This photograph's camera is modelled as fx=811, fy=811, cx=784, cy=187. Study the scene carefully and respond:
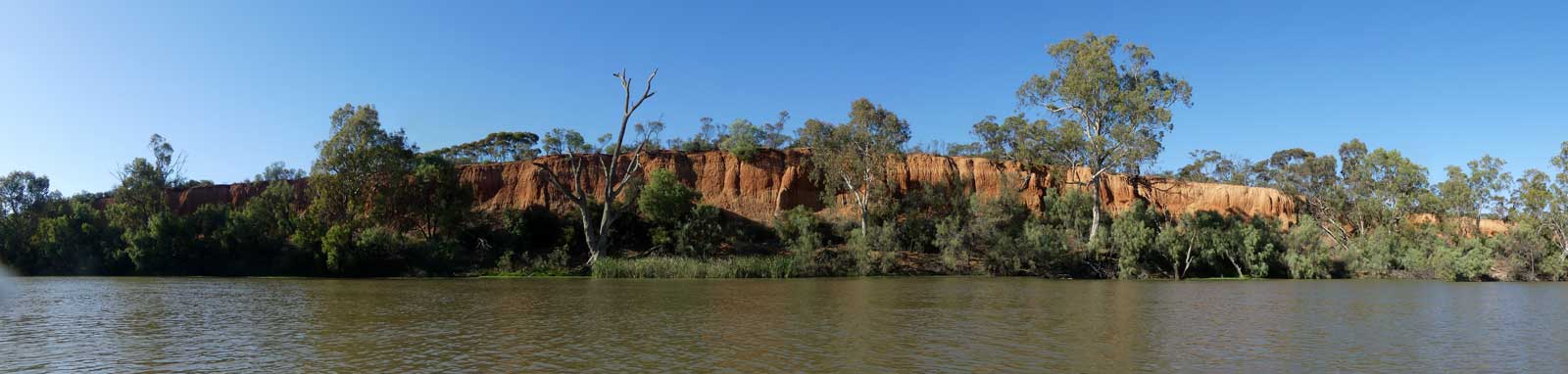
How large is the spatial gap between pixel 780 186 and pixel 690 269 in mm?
16609

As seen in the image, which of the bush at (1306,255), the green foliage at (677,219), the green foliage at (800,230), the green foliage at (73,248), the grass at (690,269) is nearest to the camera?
the grass at (690,269)

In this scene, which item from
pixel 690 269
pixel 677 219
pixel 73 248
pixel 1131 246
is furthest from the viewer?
pixel 677 219

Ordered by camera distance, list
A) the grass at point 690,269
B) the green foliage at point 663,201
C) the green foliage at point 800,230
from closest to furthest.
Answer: the grass at point 690,269 < the green foliage at point 800,230 < the green foliage at point 663,201

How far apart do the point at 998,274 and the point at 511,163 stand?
3080cm

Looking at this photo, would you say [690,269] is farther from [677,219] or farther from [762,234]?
[762,234]

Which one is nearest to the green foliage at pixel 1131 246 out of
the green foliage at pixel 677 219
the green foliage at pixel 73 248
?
the green foliage at pixel 677 219

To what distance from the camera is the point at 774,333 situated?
1377 cm

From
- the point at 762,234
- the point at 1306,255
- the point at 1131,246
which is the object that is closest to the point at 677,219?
the point at 762,234

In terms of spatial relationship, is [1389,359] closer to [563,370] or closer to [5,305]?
[563,370]

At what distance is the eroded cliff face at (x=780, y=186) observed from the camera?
5006 cm

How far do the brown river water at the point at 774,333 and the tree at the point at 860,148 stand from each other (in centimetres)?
2088

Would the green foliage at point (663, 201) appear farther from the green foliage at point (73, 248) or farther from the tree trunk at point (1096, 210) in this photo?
the green foliage at point (73, 248)

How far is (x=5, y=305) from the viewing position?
19000 mm

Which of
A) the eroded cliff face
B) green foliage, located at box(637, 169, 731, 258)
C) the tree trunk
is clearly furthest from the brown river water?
the eroded cliff face
